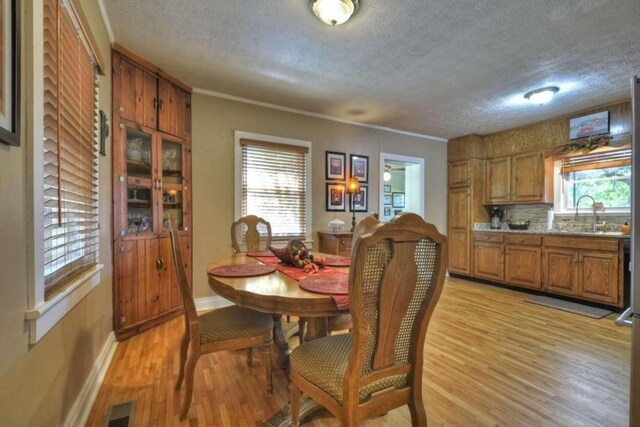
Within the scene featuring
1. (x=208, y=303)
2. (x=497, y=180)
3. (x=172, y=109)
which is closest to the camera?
(x=172, y=109)

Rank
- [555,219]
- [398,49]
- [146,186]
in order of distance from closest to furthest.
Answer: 1. [398,49]
2. [146,186]
3. [555,219]

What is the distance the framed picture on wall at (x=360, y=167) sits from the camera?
175 inches

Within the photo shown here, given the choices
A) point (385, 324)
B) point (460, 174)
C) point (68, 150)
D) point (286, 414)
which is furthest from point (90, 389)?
point (460, 174)

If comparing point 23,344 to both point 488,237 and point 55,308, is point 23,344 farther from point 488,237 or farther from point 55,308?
point 488,237

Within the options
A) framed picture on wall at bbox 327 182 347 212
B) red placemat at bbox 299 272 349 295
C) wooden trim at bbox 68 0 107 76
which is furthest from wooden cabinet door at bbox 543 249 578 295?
wooden trim at bbox 68 0 107 76

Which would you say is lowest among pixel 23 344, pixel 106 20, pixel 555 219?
pixel 23 344

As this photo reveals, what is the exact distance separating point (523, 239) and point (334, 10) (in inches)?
159

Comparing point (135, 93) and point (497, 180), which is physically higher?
point (135, 93)

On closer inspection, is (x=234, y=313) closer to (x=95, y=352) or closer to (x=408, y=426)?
(x=95, y=352)

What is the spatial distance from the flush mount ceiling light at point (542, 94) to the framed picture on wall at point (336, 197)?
7.96ft

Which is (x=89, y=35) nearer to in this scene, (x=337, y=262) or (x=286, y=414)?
(x=337, y=262)

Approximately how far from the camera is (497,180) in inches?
193

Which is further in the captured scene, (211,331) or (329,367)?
(211,331)

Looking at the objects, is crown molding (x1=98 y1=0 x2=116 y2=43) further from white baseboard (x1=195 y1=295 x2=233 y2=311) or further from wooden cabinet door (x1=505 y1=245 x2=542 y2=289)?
wooden cabinet door (x1=505 y1=245 x2=542 y2=289)
